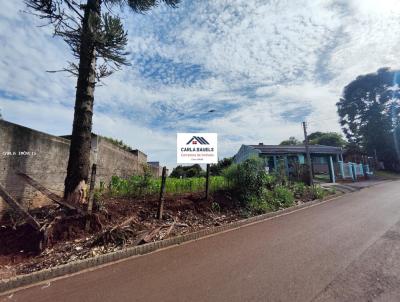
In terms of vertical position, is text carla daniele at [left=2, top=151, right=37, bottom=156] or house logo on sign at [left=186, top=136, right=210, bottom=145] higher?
house logo on sign at [left=186, top=136, right=210, bottom=145]

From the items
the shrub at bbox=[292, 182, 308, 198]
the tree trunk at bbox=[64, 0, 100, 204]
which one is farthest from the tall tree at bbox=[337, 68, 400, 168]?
the tree trunk at bbox=[64, 0, 100, 204]

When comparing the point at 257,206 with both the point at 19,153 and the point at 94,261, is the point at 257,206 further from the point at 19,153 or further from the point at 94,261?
the point at 19,153

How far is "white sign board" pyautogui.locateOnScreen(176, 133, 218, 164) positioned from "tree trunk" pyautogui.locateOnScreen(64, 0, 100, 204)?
11.7 feet

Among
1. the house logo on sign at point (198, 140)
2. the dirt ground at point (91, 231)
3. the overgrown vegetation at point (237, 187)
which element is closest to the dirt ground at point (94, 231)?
the dirt ground at point (91, 231)

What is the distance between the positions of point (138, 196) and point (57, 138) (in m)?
3.14

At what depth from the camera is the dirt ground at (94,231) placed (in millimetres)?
4930

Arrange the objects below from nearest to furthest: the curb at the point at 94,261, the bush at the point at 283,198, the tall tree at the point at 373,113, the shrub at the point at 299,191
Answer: the curb at the point at 94,261 < the bush at the point at 283,198 < the shrub at the point at 299,191 < the tall tree at the point at 373,113

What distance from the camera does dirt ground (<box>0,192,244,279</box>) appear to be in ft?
16.2

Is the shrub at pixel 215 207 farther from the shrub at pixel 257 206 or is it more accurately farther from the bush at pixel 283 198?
the bush at pixel 283 198

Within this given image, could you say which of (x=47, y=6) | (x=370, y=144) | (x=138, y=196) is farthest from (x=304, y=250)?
(x=370, y=144)

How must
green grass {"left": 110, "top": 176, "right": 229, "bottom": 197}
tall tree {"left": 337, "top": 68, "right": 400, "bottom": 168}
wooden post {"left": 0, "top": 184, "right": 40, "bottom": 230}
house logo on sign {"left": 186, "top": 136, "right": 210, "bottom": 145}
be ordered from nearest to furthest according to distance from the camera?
wooden post {"left": 0, "top": 184, "right": 40, "bottom": 230}, green grass {"left": 110, "top": 176, "right": 229, "bottom": 197}, house logo on sign {"left": 186, "top": 136, "right": 210, "bottom": 145}, tall tree {"left": 337, "top": 68, "right": 400, "bottom": 168}

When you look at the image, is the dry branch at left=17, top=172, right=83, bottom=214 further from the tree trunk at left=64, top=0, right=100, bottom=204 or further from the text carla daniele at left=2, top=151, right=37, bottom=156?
the text carla daniele at left=2, top=151, right=37, bottom=156

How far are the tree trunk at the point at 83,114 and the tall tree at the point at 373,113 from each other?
49.8 meters

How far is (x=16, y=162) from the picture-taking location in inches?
249
